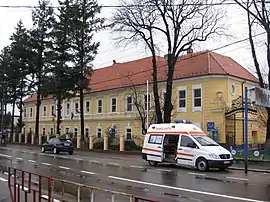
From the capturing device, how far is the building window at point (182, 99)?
40156 mm

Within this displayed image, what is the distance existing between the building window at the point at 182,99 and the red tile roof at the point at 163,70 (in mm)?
1324

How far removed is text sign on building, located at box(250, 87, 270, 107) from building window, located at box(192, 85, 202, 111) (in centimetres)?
1931

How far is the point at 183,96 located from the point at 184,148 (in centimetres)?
1975

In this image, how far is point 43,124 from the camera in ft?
217

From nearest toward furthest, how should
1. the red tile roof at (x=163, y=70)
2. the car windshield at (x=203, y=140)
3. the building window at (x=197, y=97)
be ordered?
the car windshield at (x=203, y=140) → the building window at (x=197, y=97) → the red tile roof at (x=163, y=70)

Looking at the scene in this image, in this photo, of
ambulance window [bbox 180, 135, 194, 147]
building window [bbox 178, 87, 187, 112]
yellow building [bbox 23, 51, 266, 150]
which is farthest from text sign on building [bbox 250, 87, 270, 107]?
building window [bbox 178, 87, 187, 112]

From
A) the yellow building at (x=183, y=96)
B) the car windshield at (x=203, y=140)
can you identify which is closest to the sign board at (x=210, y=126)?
the yellow building at (x=183, y=96)

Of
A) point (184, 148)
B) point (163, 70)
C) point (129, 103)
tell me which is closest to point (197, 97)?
point (163, 70)

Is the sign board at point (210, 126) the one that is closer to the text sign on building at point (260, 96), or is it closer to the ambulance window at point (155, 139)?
the ambulance window at point (155, 139)

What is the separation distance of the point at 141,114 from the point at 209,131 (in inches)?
326

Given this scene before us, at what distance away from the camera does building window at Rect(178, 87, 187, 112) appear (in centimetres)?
4016

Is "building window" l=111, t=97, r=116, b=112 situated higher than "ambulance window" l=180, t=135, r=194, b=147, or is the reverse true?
"building window" l=111, t=97, r=116, b=112

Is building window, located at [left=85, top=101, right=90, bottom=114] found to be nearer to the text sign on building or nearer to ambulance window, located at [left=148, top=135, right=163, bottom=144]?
ambulance window, located at [left=148, top=135, right=163, bottom=144]

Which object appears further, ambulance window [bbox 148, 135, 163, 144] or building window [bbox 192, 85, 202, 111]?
building window [bbox 192, 85, 202, 111]
